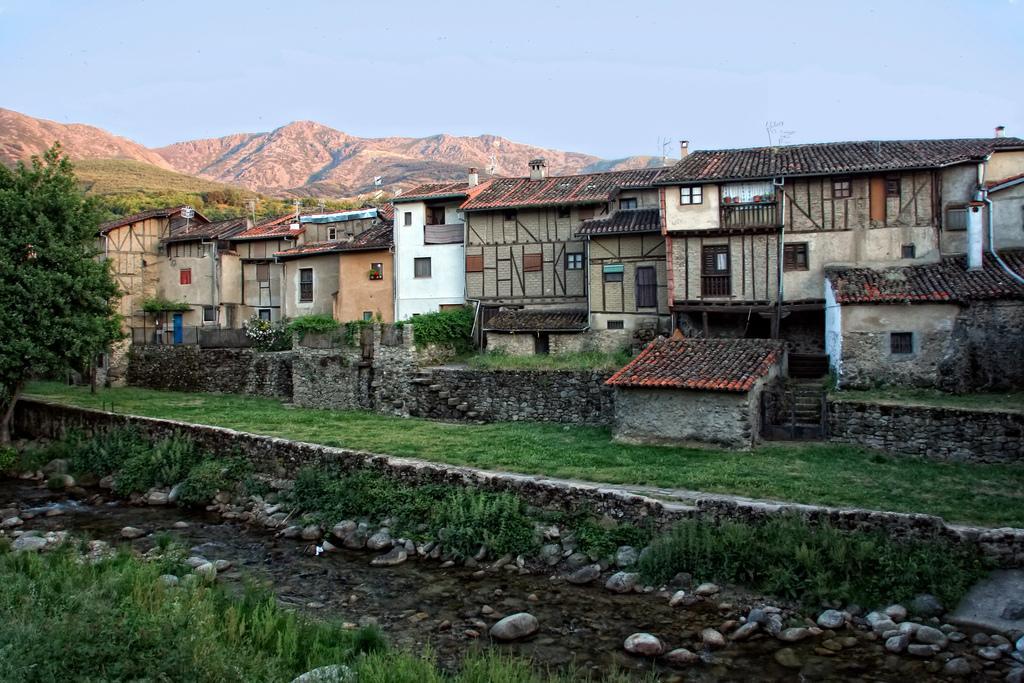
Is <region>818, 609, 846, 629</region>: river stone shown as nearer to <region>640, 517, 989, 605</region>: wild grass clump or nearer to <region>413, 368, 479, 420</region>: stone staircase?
<region>640, 517, 989, 605</region>: wild grass clump

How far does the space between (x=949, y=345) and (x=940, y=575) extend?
11.6m

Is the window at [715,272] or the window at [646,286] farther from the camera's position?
the window at [646,286]

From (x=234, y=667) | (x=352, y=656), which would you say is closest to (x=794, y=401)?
(x=352, y=656)

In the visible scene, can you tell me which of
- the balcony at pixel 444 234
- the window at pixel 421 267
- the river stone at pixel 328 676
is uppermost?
the balcony at pixel 444 234

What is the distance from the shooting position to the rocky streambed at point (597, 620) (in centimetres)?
1137

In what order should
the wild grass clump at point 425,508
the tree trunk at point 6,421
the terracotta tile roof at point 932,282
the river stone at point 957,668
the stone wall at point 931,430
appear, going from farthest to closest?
the tree trunk at point 6,421, the terracotta tile roof at point 932,282, the stone wall at point 931,430, the wild grass clump at point 425,508, the river stone at point 957,668

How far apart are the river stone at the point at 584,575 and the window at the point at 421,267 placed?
22371 millimetres

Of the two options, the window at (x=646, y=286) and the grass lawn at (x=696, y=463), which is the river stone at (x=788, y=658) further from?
the window at (x=646, y=286)

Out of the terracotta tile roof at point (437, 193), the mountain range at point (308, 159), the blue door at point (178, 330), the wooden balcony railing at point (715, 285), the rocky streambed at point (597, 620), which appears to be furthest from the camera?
the mountain range at point (308, 159)

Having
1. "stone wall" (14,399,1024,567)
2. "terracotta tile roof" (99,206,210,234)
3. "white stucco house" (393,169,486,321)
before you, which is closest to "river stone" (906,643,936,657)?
"stone wall" (14,399,1024,567)

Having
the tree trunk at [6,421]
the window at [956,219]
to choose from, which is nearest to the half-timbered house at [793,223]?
the window at [956,219]

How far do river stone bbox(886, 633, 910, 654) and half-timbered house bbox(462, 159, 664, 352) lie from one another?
810 inches

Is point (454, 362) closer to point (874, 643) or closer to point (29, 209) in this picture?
point (29, 209)

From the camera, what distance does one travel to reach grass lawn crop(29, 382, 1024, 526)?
50.7 feet
